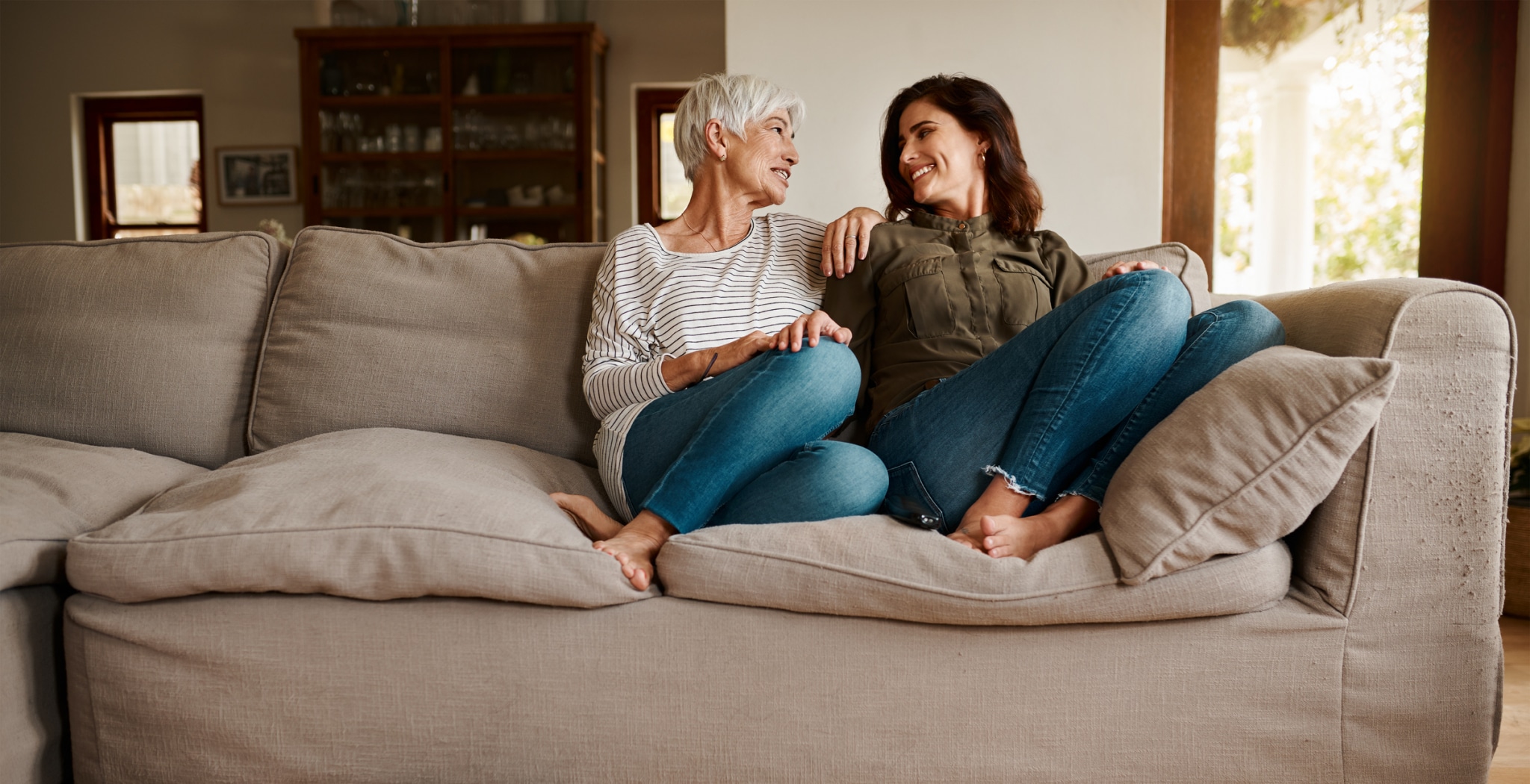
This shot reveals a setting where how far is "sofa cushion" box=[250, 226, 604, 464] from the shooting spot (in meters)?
1.73

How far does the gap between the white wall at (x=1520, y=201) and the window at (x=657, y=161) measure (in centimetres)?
361

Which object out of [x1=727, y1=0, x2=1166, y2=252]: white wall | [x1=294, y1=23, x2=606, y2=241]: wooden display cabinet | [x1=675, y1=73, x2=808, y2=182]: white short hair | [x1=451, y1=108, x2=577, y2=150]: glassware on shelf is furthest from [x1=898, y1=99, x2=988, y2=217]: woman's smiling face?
[x1=451, y1=108, x2=577, y2=150]: glassware on shelf

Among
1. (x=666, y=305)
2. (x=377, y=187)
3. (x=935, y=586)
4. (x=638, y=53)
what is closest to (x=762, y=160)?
(x=666, y=305)

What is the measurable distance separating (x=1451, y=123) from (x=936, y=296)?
95.6 inches

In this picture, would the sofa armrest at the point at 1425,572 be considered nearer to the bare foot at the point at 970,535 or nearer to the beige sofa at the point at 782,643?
the beige sofa at the point at 782,643

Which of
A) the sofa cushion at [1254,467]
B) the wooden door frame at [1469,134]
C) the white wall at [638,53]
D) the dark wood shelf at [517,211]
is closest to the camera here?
the sofa cushion at [1254,467]

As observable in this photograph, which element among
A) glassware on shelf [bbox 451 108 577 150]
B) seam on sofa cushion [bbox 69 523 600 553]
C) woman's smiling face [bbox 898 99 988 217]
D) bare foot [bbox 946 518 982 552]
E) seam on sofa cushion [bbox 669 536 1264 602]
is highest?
glassware on shelf [bbox 451 108 577 150]

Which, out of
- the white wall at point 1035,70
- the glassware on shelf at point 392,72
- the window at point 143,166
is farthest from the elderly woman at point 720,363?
the window at point 143,166

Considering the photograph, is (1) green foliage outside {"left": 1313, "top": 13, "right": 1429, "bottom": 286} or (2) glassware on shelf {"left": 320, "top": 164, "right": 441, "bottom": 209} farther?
(2) glassware on shelf {"left": 320, "top": 164, "right": 441, "bottom": 209}

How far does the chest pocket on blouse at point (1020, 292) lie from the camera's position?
162 cm

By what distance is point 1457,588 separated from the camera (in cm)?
116

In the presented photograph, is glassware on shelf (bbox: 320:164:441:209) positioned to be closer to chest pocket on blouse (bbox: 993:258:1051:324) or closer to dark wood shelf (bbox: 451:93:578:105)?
dark wood shelf (bbox: 451:93:578:105)

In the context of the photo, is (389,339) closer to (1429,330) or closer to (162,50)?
(1429,330)

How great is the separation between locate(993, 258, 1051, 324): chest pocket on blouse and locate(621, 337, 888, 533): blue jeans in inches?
15.3
